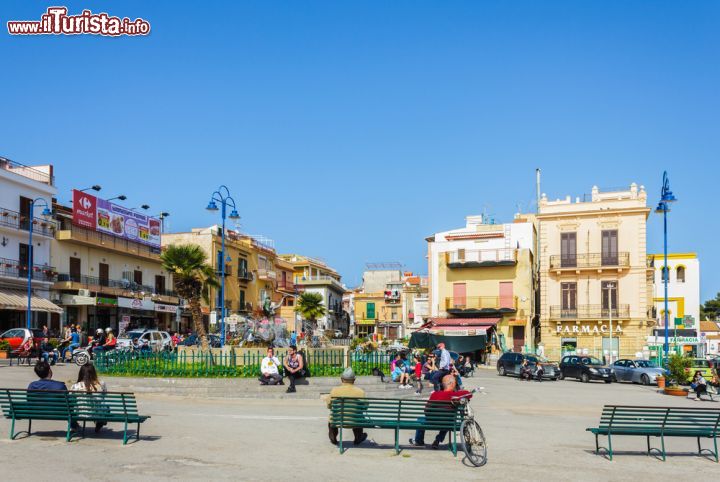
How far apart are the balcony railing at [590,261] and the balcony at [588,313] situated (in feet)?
9.66

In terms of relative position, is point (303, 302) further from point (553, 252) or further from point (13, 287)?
point (13, 287)

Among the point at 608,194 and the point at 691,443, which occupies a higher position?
the point at 608,194

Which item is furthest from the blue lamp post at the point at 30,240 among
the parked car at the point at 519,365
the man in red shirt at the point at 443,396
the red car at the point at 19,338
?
the man in red shirt at the point at 443,396

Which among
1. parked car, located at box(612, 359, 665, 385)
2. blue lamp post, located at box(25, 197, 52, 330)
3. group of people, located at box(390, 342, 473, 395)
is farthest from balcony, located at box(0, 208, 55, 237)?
parked car, located at box(612, 359, 665, 385)

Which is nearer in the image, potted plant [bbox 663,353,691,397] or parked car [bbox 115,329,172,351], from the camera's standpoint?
potted plant [bbox 663,353,691,397]

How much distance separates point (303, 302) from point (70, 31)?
47588 millimetres

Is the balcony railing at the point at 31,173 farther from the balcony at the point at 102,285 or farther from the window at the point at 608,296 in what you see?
the window at the point at 608,296

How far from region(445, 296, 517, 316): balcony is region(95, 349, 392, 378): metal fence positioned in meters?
32.0

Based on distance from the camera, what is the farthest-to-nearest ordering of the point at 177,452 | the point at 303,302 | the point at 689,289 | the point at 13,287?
the point at 303,302 < the point at 689,289 < the point at 13,287 < the point at 177,452

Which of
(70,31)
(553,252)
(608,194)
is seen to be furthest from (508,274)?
(70,31)

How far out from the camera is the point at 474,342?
46.7 m

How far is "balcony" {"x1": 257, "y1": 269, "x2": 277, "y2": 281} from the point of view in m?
71.1

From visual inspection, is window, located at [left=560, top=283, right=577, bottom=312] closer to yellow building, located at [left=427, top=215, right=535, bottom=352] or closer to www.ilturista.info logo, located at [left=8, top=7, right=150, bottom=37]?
yellow building, located at [left=427, top=215, right=535, bottom=352]

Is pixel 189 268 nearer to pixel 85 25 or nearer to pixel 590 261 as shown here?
pixel 85 25
